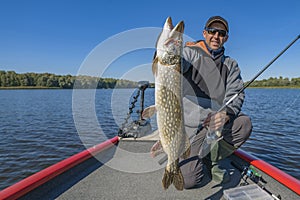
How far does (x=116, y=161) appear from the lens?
379cm

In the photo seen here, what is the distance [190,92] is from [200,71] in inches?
15.5

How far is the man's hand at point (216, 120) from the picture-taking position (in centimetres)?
287

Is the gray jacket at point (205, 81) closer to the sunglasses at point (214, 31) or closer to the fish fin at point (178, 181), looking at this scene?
the sunglasses at point (214, 31)

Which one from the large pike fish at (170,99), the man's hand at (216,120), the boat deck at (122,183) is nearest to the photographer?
the large pike fish at (170,99)

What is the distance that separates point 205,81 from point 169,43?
4.50 feet

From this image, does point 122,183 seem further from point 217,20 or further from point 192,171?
point 217,20

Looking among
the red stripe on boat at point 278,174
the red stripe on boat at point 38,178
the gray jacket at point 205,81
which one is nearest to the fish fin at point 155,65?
the gray jacket at point 205,81

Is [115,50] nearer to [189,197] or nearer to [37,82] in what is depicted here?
[189,197]

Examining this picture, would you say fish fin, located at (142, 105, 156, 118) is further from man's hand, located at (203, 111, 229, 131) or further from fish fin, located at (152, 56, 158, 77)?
man's hand, located at (203, 111, 229, 131)

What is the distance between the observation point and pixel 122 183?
2967 mm

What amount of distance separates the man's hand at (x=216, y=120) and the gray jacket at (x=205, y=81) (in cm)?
33

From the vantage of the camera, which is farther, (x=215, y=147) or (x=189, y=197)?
(x=215, y=147)

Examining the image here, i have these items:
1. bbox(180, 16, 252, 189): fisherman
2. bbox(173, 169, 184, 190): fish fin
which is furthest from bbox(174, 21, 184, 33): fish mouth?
bbox(173, 169, 184, 190): fish fin

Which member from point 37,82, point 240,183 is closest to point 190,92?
point 240,183
